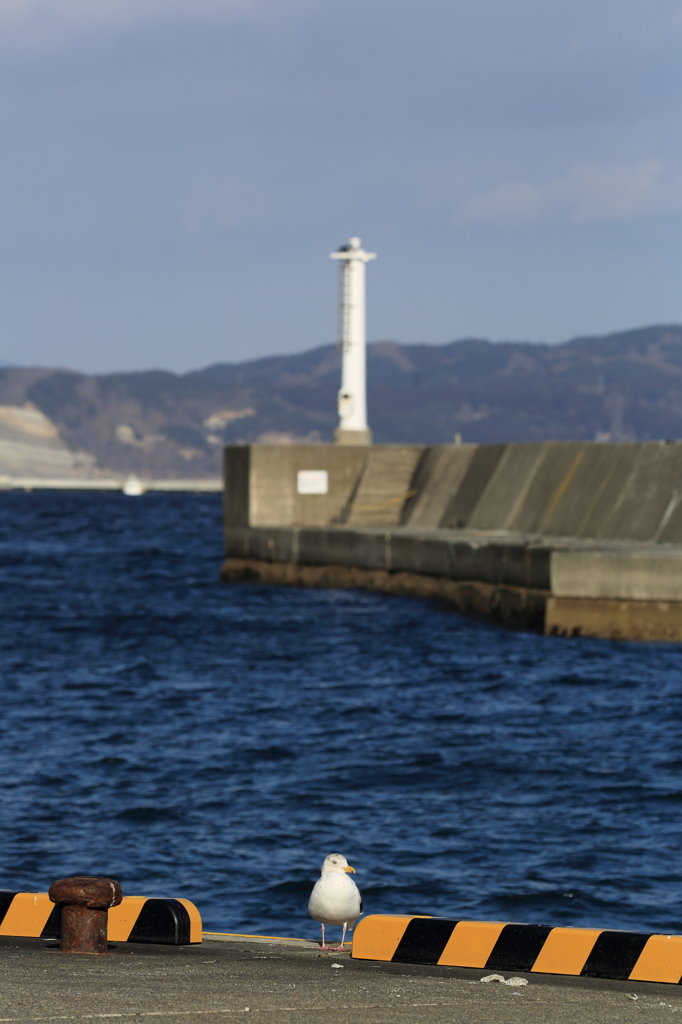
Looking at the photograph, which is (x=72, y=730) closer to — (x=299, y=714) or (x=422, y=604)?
(x=299, y=714)

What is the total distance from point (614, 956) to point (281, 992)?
158cm

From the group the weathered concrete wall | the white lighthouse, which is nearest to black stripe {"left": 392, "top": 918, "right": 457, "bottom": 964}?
the weathered concrete wall

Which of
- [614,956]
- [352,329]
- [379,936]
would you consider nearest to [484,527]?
[352,329]

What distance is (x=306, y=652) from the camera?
2334 centimetres

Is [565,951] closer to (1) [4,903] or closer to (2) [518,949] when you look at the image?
(2) [518,949]

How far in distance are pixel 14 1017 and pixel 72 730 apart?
36.3ft

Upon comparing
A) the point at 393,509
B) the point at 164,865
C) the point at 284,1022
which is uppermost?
the point at 393,509

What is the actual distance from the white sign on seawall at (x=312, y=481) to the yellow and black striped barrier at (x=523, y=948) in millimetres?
27449

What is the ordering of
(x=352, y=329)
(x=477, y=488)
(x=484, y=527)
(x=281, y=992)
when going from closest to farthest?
(x=281, y=992)
(x=484, y=527)
(x=477, y=488)
(x=352, y=329)

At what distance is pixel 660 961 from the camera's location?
6.09 m

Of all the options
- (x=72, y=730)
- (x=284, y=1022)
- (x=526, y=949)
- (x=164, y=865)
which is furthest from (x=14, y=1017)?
(x=72, y=730)

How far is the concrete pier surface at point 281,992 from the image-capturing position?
5465 mm

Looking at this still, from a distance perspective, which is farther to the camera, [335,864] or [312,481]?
[312,481]

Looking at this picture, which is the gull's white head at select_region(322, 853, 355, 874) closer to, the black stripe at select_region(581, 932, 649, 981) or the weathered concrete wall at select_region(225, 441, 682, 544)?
the black stripe at select_region(581, 932, 649, 981)
